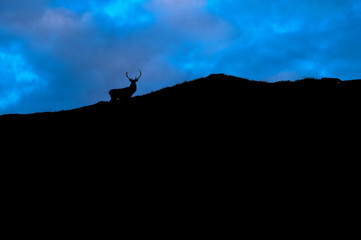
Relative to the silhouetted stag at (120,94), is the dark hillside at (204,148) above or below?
below

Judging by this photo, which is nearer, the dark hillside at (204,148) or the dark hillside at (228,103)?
the dark hillside at (204,148)

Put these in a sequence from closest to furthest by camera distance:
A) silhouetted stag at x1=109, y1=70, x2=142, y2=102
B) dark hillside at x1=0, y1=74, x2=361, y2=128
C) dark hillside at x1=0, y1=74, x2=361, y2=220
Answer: dark hillside at x1=0, y1=74, x2=361, y2=220 → dark hillside at x1=0, y1=74, x2=361, y2=128 → silhouetted stag at x1=109, y1=70, x2=142, y2=102

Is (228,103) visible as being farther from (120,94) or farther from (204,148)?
(120,94)

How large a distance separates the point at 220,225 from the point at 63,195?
9644 mm

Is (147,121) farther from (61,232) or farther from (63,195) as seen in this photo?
(61,232)

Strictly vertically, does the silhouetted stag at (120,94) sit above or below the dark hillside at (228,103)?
above

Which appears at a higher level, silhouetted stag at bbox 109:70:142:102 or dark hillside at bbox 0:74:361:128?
silhouetted stag at bbox 109:70:142:102

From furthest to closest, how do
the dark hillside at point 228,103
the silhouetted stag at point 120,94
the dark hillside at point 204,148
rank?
the silhouetted stag at point 120,94 → the dark hillside at point 228,103 → the dark hillside at point 204,148

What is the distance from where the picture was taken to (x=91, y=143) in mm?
23734

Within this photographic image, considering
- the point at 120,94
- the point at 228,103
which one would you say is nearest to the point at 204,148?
the point at 228,103

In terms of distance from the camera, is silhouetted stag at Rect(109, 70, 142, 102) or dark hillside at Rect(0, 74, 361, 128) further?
silhouetted stag at Rect(109, 70, 142, 102)

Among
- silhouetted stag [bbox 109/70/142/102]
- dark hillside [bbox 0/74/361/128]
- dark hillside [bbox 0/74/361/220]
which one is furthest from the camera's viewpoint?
silhouetted stag [bbox 109/70/142/102]

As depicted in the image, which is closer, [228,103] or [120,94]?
[228,103]

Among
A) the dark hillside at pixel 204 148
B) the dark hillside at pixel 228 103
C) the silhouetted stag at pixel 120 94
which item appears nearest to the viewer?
the dark hillside at pixel 204 148
